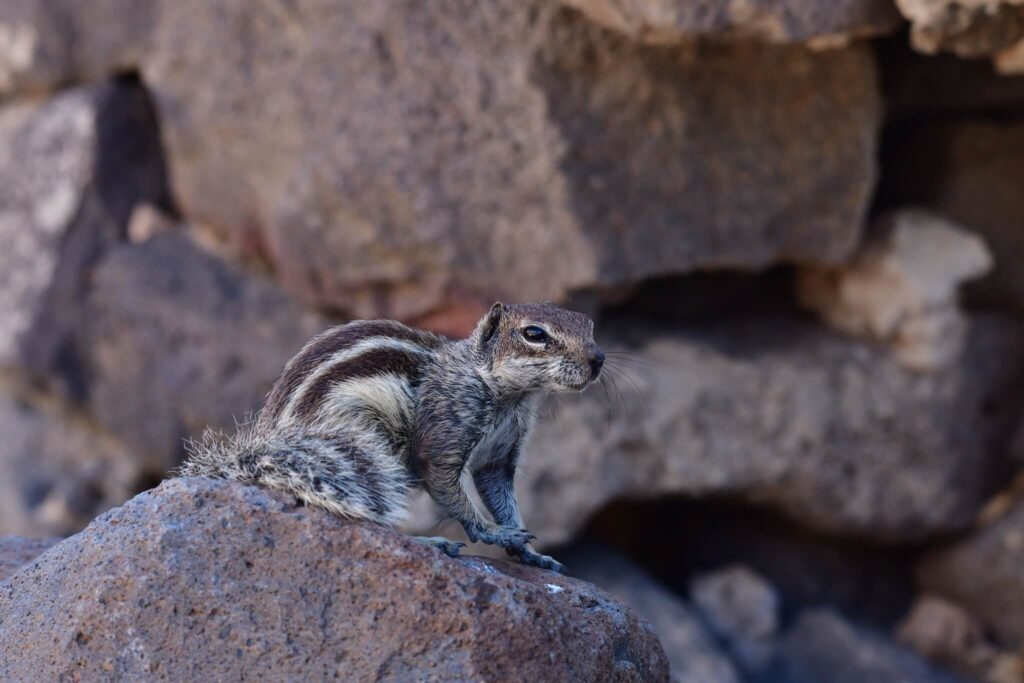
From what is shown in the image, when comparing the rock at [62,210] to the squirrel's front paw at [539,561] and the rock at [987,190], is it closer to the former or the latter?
the squirrel's front paw at [539,561]

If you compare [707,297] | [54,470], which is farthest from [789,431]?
[54,470]

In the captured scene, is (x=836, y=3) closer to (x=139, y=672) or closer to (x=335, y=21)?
(x=335, y=21)

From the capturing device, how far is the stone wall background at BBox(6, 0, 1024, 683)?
7070 millimetres

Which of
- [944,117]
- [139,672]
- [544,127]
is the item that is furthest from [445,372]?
[944,117]

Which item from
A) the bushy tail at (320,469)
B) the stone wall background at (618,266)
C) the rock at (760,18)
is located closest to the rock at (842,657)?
the stone wall background at (618,266)

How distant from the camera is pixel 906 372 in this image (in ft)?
26.8

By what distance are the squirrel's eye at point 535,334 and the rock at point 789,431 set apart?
9.44ft

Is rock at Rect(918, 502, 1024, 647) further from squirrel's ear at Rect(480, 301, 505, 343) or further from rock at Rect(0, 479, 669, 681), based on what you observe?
rock at Rect(0, 479, 669, 681)

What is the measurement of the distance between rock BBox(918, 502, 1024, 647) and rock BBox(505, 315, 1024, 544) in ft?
0.69

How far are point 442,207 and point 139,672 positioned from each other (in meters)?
4.09

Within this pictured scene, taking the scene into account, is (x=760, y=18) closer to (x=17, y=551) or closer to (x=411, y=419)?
(x=411, y=419)

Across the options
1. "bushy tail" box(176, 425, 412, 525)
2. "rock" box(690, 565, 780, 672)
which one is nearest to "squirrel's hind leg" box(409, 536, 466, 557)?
"bushy tail" box(176, 425, 412, 525)

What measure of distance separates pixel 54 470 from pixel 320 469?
218 inches

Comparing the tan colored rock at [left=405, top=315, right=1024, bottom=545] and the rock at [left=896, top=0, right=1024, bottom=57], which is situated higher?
the rock at [left=896, top=0, right=1024, bottom=57]
